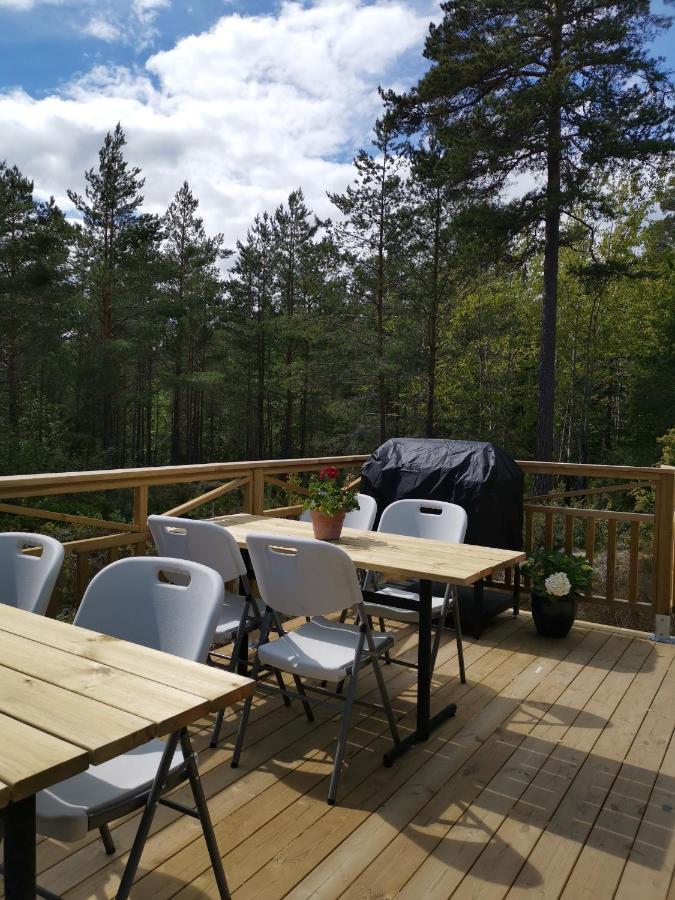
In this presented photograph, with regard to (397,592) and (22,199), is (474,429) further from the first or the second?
(397,592)

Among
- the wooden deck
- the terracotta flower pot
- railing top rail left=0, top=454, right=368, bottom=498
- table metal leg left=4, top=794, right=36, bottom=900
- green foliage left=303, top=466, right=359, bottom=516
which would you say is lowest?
the wooden deck

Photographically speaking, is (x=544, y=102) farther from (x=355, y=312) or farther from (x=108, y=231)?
(x=108, y=231)

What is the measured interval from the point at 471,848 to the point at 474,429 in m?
17.9

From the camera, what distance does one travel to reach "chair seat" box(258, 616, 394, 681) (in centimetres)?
241

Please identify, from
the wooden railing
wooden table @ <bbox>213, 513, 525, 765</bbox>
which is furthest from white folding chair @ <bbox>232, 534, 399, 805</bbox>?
the wooden railing

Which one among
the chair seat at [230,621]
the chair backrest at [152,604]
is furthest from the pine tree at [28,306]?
the chair backrest at [152,604]

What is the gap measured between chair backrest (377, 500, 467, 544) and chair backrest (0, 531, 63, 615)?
6.52 ft

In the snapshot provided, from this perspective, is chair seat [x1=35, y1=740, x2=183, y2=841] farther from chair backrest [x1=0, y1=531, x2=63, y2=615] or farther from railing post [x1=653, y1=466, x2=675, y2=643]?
railing post [x1=653, y1=466, x2=675, y2=643]

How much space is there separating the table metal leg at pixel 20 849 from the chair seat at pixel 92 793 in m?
0.38

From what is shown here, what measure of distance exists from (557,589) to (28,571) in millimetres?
3087

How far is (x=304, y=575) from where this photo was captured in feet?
8.04

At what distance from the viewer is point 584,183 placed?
11.1 metres

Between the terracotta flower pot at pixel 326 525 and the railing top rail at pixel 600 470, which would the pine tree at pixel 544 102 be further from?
the terracotta flower pot at pixel 326 525

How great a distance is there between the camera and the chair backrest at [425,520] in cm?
363
